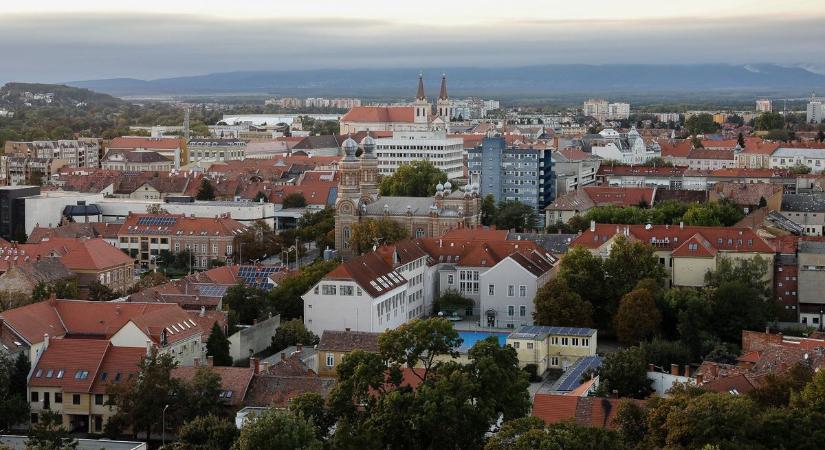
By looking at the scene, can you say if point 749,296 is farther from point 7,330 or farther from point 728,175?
point 728,175

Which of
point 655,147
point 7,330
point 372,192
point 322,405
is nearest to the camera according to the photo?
point 322,405

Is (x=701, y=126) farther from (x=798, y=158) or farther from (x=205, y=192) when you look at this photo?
(x=205, y=192)

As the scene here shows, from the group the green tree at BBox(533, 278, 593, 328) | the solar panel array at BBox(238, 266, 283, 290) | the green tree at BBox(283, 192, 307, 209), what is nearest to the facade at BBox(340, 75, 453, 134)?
the green tree at BBox(283, 192, 307, 209)

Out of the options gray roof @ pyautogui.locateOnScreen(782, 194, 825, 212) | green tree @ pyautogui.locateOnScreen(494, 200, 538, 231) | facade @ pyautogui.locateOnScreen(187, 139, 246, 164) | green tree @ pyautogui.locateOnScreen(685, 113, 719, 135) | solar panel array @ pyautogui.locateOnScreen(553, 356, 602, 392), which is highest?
green tree @ pyautogui.locateOnScreen(685, 113, 719, 135)

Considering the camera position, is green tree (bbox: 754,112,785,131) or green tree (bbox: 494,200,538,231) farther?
green tree (bbox: 754,112,785,131)

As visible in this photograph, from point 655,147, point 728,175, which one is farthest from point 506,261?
point 655,147

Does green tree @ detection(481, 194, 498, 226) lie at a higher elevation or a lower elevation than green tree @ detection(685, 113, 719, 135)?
lower

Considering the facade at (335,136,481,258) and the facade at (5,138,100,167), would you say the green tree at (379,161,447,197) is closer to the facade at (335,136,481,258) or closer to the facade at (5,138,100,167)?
the facade at (335,136,481,258)
